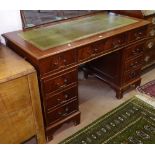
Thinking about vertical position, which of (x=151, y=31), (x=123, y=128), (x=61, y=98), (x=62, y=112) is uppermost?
(x=151, y=31)

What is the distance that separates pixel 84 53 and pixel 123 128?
0.71 m

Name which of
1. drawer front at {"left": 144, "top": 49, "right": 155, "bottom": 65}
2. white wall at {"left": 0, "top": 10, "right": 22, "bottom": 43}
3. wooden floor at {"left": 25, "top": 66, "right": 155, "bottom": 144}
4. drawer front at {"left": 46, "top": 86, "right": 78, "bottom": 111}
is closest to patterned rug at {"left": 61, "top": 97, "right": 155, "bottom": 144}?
wooden floor at {"left": 25, "top": 66, "right": 155, "bottom": 144}

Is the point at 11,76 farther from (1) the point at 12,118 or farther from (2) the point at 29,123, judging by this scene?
(2) the point at 29,123

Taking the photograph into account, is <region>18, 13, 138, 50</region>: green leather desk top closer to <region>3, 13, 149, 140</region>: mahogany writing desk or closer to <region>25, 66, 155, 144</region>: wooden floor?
<region>3, 13, 149, 140</region>: mahogany writing desk

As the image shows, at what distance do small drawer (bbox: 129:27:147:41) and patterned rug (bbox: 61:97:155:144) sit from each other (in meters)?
0.63

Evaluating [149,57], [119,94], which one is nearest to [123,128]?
[119,94]

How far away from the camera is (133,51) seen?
1.99 m

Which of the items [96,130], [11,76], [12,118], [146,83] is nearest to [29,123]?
[12,118]

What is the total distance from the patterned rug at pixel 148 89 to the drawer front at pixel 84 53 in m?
0.91

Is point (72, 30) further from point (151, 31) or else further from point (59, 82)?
point (151, 31)

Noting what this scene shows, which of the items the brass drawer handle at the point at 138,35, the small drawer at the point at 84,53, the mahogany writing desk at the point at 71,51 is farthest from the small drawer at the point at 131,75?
the small drawer at the point at 84,53

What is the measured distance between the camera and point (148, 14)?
2035 millimetres

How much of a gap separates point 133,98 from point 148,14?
0.82 meters

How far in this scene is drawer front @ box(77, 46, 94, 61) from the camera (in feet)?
5.01
